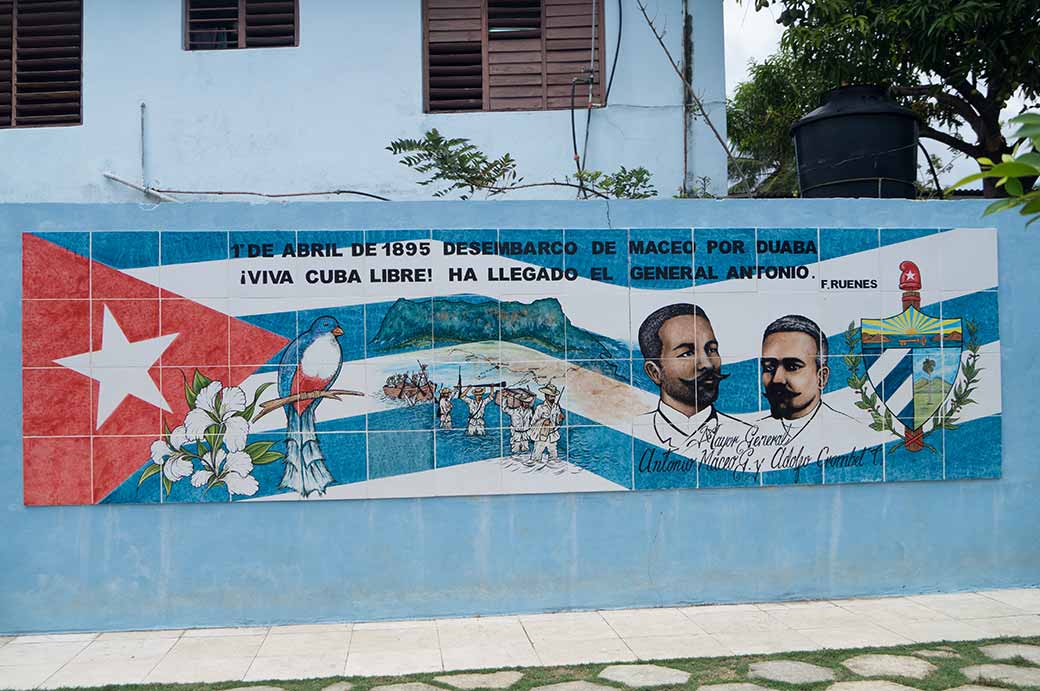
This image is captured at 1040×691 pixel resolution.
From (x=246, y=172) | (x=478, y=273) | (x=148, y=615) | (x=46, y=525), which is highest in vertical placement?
(x=246, y=172)

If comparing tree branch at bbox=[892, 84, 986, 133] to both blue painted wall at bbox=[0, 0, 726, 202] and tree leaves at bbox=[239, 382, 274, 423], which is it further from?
tree leaves at bbox=[239, 382, 274, 423]

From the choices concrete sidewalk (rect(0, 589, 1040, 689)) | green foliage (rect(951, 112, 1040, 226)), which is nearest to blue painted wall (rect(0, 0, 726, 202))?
concrete sidewalk (rect(0, 589, 1040, 689))

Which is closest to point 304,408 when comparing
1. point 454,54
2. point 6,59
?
point 454,54

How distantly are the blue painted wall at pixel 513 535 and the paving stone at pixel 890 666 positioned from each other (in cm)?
121

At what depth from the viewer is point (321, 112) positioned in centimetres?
956

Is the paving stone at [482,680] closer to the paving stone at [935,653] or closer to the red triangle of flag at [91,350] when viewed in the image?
the paving stone at [935,653]

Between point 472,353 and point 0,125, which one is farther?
point 0,125

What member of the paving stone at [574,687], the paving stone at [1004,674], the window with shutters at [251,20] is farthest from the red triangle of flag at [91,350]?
the window with shutters at [251,20]

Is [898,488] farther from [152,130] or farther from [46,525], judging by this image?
[152,130]

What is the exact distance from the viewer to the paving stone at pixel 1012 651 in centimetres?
512

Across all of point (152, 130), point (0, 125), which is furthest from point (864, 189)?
point (0, 125)

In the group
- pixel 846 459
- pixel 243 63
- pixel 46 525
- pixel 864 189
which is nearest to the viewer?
pixel 46 525

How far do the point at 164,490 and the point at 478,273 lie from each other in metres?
2.34

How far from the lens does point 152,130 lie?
31.7 feet
